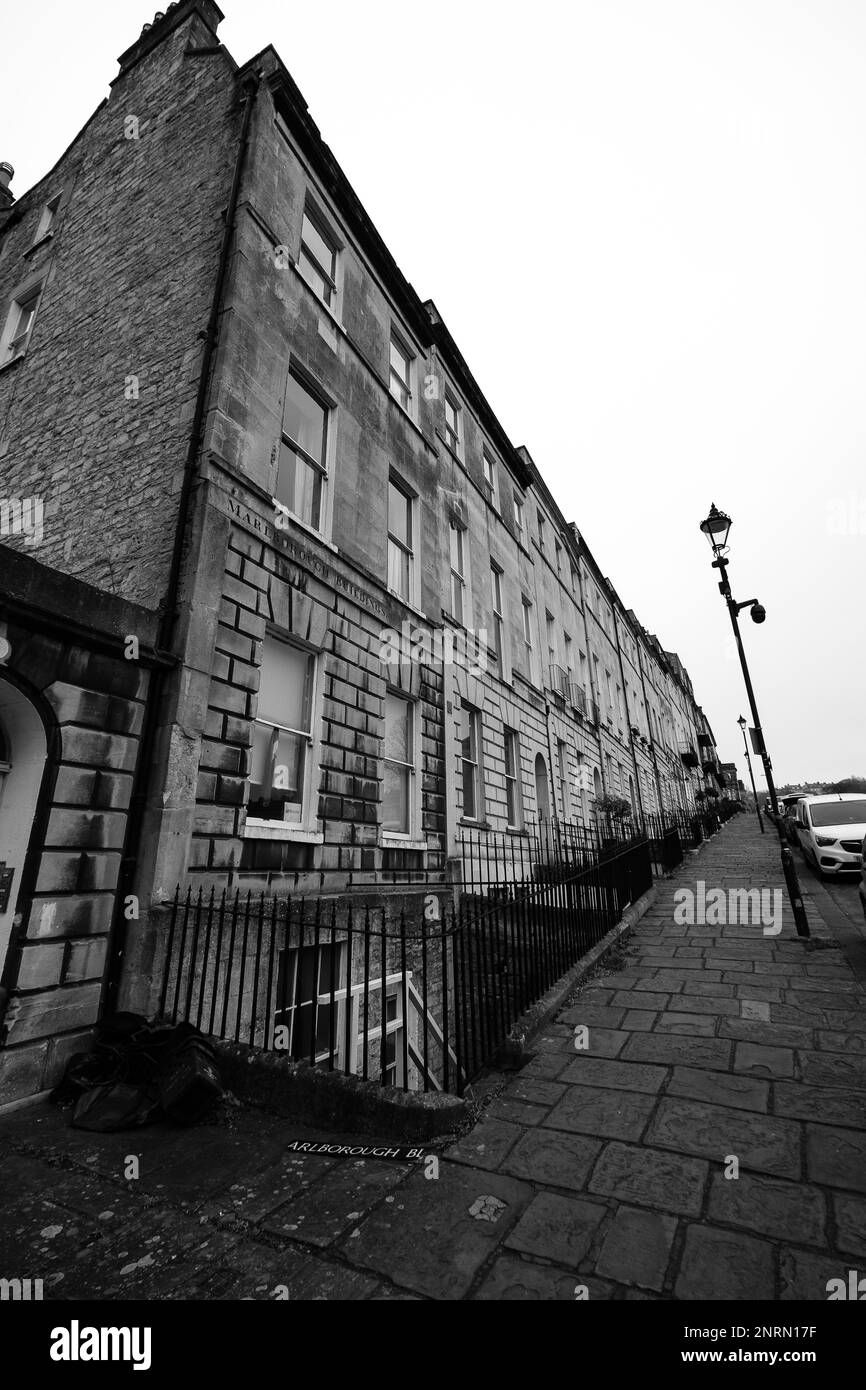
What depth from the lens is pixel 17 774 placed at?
5.32 meters

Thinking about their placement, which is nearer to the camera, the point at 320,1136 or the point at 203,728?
the point at 320,1136

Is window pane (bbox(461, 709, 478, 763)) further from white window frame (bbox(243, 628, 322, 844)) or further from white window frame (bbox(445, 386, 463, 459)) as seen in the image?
white window frame (bbox(445, 386, 463, 459))

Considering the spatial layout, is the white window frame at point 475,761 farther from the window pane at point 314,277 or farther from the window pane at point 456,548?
the window pane at point 314,277

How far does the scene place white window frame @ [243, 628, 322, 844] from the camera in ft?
23.7

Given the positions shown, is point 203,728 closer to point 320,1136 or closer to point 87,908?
point 87,908

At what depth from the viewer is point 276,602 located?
7.85m

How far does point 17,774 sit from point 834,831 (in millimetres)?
16460

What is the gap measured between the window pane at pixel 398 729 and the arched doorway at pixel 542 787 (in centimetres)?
737

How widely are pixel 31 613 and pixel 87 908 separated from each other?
2744mm

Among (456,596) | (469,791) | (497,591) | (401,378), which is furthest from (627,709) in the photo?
(401,378)

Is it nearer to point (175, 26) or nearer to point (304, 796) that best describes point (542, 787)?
point (304, 796)

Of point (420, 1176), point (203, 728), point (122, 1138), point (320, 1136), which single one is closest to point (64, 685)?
point (203, 728)

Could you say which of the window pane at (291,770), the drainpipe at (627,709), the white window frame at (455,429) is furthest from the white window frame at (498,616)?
the drainpipe at (627,709)

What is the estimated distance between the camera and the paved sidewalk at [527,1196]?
2.51 metres
